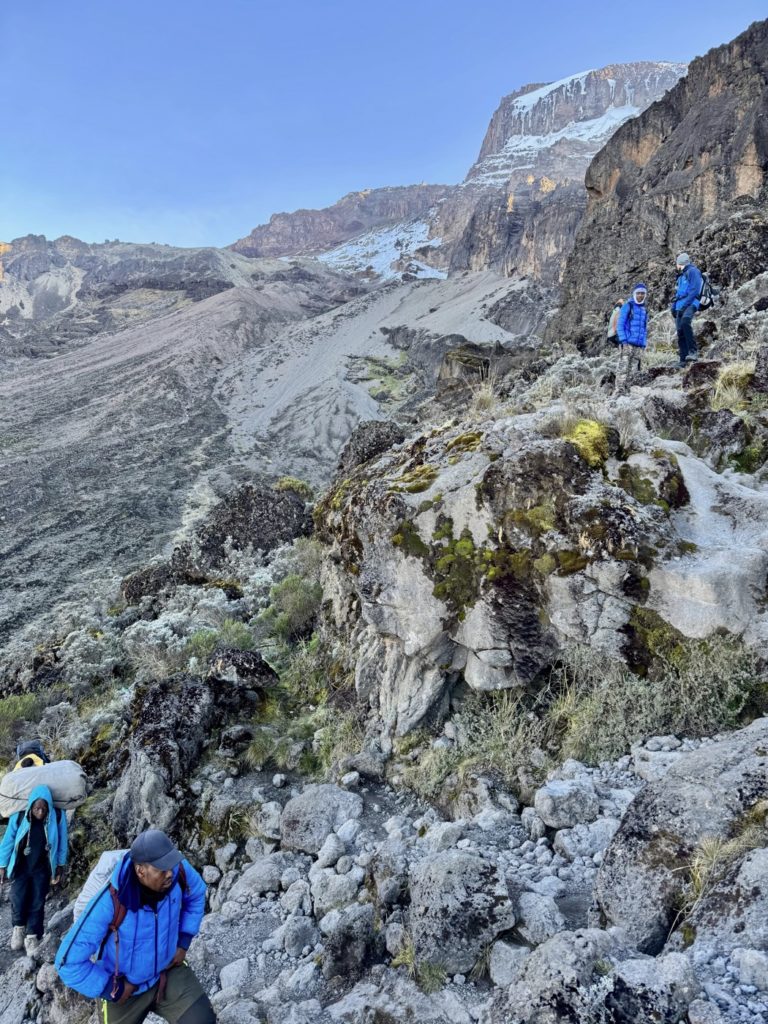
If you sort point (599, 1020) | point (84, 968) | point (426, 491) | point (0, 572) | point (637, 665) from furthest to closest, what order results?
point (0, 572)
point (426, 491)
point (637, 665)
point (84, 968)
point (599, 1020)

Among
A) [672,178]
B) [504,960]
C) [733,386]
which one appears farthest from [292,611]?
[672,178]

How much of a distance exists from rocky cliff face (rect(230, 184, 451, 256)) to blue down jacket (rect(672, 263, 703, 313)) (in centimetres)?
15908

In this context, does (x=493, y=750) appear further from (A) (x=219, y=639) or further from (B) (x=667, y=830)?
(A) (x=219, y=639)

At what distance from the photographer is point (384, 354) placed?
50.1 m

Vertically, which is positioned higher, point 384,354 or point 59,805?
point 384,354

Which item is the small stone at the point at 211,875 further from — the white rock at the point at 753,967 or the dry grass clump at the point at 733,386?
the dry grass clump at the point at 733,386

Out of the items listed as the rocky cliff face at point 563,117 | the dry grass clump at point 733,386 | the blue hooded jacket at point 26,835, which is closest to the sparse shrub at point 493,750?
the blue hooded jacket at point 26,835

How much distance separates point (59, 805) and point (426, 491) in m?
3.19

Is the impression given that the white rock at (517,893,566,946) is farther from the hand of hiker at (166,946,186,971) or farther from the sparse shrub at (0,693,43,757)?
the sparse shrub at (0,693,43,757)

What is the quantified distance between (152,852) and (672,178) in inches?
1249

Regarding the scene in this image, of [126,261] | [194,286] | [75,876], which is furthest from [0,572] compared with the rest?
[126,261]

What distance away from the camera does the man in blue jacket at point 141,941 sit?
2301 mm

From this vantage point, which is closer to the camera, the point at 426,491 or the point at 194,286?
the point at 426,491

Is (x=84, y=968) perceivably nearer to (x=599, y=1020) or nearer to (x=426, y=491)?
(x=599, y=1020)
